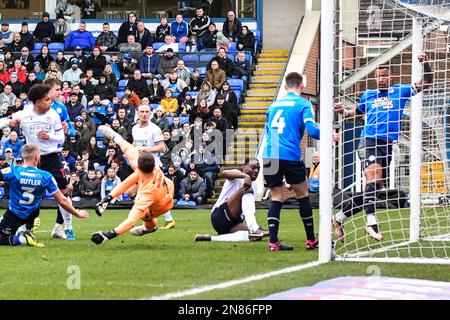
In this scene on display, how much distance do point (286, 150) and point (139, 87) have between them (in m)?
16.4

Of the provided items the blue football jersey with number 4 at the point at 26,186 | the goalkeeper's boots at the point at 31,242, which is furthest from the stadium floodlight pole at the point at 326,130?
the goalkeeper's boots at the point at 31,242

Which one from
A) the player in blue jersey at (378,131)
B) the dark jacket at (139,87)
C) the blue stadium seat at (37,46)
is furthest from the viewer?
the blue stadium seat at (37,46)

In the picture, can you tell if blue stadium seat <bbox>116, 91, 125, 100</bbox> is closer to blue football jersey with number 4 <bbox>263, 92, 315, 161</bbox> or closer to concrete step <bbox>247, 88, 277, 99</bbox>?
concrete step <bbox>247, 88, 277, 99</bbox>

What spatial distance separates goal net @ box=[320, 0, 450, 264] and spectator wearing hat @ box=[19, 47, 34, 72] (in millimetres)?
15350

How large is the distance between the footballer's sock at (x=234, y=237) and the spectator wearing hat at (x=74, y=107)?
568 inches

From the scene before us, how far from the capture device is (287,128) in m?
11.8

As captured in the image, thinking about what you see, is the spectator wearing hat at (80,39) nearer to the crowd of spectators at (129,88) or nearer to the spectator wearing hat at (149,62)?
the crowd of spectators at (129,88)

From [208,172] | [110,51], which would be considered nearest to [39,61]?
[110,51]

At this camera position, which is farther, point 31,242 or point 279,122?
point 31,242

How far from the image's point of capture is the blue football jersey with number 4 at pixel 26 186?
1234 cm

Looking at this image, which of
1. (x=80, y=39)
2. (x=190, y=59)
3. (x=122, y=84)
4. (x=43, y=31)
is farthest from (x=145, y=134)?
(x=43, y=31)

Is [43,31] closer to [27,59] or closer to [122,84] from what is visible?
[27,59]

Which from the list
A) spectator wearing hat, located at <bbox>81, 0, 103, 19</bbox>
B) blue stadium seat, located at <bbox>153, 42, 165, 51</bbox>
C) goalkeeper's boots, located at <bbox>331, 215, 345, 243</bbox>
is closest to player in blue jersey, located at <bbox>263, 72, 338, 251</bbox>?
goalkeeper's boots, located at <bbox>331, 215, 345, 243</bbox>

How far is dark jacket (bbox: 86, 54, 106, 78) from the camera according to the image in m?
29.0
